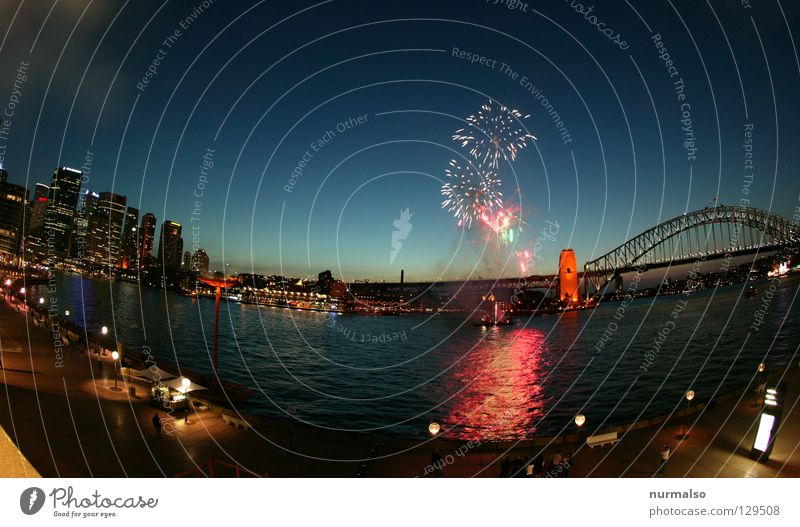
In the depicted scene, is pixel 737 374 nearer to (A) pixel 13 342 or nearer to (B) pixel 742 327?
(B) pixel 742 327

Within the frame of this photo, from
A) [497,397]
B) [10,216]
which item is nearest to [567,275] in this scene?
[497,397]

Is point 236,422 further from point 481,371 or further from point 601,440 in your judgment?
point 481,371

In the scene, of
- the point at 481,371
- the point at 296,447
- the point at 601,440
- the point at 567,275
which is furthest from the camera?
the point at 567,275

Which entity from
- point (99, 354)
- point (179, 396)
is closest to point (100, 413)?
point (179, 396)

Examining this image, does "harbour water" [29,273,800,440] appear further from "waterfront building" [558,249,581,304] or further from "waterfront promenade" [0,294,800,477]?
"waterfront building" [558,249,581,304]

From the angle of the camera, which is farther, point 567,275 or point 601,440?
point 567,275
